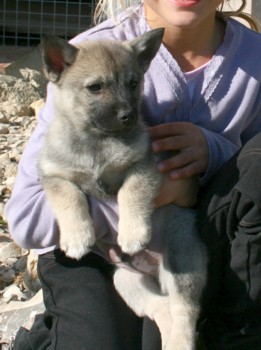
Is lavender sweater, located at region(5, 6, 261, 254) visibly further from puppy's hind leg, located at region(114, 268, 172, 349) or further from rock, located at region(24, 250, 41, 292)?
rock, located at region(24, 250, 41, 292)

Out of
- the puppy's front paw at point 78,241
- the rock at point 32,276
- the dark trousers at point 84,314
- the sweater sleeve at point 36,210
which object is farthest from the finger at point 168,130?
the rock at point 32,276

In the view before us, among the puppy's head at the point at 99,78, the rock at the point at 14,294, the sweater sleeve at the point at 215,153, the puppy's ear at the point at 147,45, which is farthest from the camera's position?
the rock at the point at 14,294

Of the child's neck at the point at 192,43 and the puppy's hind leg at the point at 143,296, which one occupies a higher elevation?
the child's neck at the point at 192,43

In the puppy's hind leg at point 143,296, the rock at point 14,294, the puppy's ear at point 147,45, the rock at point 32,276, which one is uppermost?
the puppy's ear at point 147,45

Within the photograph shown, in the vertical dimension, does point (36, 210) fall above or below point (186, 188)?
below

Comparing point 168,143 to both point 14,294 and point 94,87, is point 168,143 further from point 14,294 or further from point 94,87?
point 14,294

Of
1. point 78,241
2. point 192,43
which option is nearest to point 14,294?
point 78,241

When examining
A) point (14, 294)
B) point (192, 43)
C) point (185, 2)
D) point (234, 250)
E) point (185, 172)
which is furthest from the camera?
point (14, 294)

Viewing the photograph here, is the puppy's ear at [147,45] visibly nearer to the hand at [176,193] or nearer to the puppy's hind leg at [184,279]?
the hand at [176,193]

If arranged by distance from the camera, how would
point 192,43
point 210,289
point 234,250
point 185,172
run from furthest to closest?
point 192,43 < point 185,172 < point 210,289 < point 234,250
